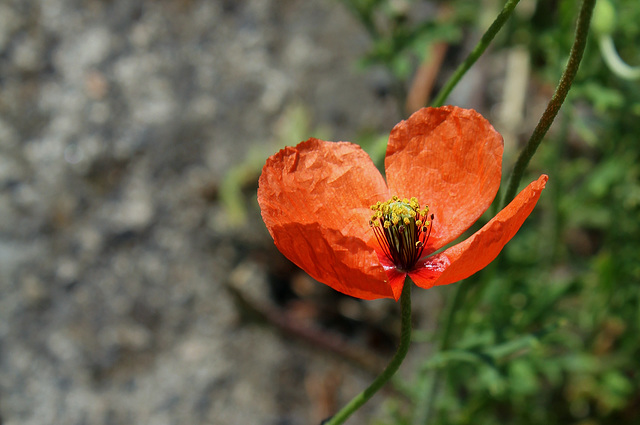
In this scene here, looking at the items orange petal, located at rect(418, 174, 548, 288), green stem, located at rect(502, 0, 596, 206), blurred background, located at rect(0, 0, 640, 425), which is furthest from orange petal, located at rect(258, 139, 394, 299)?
blurred background, located at rect(0, 0, 640, 425)

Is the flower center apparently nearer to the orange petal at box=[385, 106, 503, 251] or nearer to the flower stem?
the orange petal at box=[385, 106, 503, 251]

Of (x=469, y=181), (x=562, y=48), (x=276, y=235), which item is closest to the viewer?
(x=276, y=235)

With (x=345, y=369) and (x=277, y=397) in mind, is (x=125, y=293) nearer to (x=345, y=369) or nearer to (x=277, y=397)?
(x=277, y=397)

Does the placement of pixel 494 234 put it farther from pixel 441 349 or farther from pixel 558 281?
pixel 558 281

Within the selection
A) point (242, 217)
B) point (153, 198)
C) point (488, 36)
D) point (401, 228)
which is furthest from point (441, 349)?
point (153, 198)

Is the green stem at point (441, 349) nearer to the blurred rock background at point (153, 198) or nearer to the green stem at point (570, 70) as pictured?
the green stem at point (570, 70)

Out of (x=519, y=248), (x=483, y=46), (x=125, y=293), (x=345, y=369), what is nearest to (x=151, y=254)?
(x=125, y=293)
